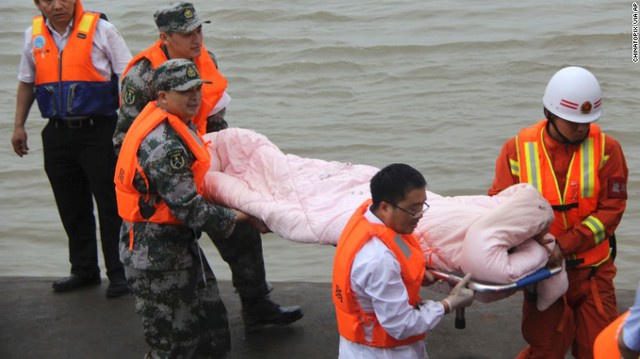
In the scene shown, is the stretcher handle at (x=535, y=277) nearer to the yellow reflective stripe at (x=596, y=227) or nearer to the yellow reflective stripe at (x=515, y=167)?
the yellow reflective stripe at (x=596, y=227)

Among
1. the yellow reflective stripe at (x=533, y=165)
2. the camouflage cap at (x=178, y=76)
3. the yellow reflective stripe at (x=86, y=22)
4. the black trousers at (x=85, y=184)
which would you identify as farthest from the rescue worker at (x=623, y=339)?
the yellow reflective stripe at (x=86, y=22)

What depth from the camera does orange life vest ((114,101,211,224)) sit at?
4500 millimetres

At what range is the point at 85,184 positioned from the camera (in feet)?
20.0

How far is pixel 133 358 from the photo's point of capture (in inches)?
213

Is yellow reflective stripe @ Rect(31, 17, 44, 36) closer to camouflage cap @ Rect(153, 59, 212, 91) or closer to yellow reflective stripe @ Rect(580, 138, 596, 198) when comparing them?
camouflage cap @ Rect(153, 59, 212, 91)

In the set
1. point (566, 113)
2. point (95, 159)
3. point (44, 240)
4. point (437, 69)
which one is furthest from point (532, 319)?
point (437, 69)

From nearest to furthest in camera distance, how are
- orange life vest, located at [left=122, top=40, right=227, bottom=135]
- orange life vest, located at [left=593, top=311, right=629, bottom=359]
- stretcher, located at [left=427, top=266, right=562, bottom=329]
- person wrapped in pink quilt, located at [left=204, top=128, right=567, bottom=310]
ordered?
orange life vest, located at [left=593, top=311, right=629, bottom=359], stretcher, located at [left=427, top=266, right=562, bottom=329], person wrapped in pink quilt, located at [left=204, top=128, right=567, bottom=310], orange life vest, located at [left=122, top=40, right=227, bottom=135]

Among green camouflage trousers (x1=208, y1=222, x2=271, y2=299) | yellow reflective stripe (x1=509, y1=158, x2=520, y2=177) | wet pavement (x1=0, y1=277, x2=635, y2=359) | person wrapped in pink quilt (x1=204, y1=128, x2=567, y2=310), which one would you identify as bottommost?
wet pavement (x1=0, y1=277, x2=635, y2=359)

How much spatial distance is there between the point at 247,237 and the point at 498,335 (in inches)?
56.2

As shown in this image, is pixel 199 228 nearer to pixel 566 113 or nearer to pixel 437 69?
pixel 566 113

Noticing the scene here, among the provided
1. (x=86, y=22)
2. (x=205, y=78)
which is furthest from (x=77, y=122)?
(x=205, y=78)

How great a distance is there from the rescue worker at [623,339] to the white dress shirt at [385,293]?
0.62m

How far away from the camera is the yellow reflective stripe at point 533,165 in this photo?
4.67 meters

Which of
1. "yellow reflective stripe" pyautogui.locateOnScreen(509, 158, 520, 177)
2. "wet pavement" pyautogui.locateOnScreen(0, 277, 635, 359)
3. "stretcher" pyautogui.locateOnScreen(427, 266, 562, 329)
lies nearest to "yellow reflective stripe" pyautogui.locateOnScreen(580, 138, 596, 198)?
"yellow reflective stripe" pyautogui.locateOnScreen(509, 158, 520, 177)
